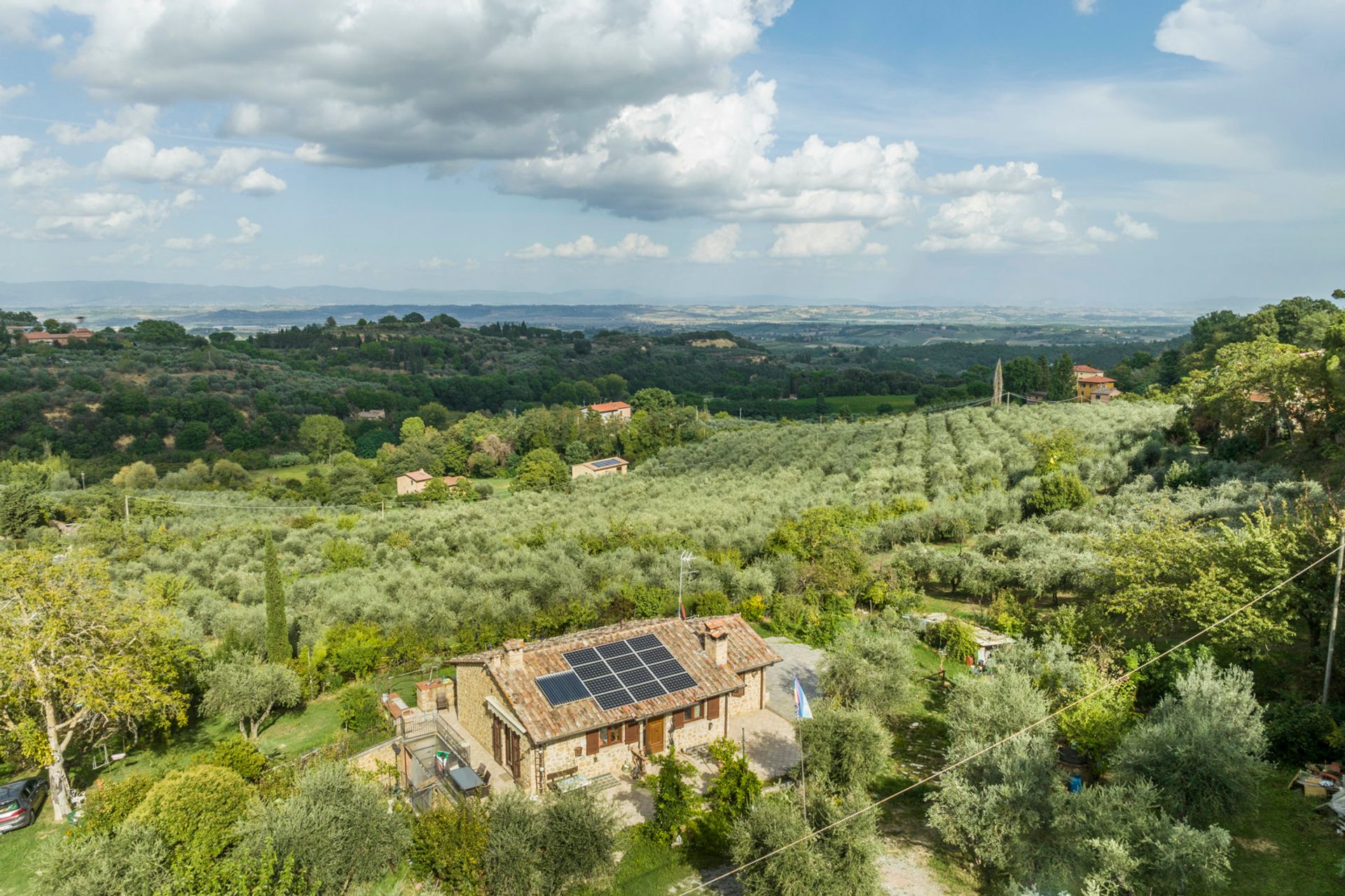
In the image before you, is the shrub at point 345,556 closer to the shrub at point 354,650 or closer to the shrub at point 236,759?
the shrub at point 354,650

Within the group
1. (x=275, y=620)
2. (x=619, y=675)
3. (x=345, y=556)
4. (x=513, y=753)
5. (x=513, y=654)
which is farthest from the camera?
(x=345, y=556)

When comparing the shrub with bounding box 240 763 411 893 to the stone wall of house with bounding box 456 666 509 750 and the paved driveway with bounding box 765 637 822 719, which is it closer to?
the stone wall of house with bounding box 456 666 509 750

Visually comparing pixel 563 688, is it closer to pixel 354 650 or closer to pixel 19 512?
pixel 354 650

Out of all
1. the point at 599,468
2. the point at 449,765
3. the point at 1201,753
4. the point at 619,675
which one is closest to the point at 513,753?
the point at 449,765

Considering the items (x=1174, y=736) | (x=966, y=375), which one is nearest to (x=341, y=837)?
(x=1174, y=736)

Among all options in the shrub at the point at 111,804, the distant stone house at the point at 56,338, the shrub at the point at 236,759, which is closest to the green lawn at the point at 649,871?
the shrub at the point at 236,759

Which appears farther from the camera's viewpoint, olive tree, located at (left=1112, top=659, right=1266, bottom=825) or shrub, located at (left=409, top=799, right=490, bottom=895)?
olive tree, located at (left=1112, top=659, right=1266, bottom=825)

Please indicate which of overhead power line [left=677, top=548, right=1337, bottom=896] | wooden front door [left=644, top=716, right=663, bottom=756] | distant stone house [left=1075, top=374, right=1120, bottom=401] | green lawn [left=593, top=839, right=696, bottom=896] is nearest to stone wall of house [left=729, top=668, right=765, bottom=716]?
wooden front door [left=644, top=716, right=663, bottom=756]
